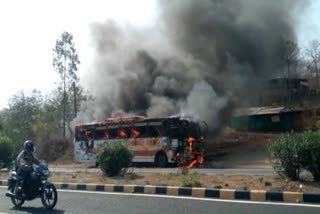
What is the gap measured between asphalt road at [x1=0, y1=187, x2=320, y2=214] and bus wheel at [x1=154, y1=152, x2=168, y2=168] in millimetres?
13024

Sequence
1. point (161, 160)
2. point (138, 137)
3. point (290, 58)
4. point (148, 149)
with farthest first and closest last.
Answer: point (290, 58)
point (138, 137)
point (148, 149)
point (161, 160)

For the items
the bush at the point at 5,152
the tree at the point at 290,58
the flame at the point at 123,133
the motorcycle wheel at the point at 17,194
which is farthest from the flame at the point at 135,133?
the tree at the point at 290,58

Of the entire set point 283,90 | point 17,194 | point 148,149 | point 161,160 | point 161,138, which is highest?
point 283,90

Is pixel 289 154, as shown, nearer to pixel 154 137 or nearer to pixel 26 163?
pixel 26 163

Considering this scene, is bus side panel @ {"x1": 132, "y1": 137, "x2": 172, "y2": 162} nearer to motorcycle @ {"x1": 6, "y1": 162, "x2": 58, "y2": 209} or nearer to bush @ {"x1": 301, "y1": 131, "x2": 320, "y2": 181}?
bush @ {"x1": 301, "y1": 131, "x2": 320, "y2": 181}

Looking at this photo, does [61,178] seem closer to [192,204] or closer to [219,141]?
[192,204]

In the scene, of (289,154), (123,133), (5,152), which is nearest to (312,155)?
(289,154)

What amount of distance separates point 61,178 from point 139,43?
29.4 m

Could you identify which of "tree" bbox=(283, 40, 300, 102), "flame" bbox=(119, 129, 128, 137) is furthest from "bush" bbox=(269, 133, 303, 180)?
"tree" bbox=(283, 40, 300, 102)

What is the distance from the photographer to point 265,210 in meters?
8.48

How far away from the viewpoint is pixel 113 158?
1526 centimetres

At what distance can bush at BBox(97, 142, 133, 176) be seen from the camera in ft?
50.0

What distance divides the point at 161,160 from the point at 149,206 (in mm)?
15263

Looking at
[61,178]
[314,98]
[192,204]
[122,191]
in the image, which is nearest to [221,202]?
[192,204]
